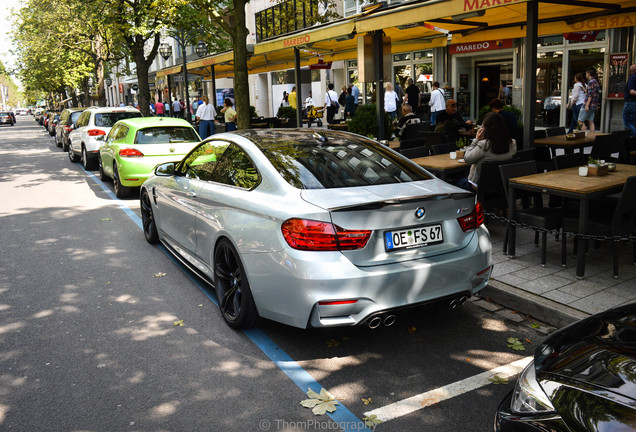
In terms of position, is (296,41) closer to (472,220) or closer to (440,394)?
(472,220)

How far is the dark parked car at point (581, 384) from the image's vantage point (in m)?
2.03

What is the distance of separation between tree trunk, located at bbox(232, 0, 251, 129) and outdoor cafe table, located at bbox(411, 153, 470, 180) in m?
6.27

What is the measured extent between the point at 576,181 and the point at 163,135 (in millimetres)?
7935

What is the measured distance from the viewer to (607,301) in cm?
496

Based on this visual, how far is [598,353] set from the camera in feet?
7.77

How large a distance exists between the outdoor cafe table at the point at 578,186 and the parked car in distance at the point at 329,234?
62.0 inches

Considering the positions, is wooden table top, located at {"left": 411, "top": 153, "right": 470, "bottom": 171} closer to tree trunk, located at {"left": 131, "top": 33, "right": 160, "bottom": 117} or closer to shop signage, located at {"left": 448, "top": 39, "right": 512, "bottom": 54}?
shop signage, located at {"left": 448, "top": 39, "right": 512, "bottom": 54}

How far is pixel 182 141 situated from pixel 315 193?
25.5 feet

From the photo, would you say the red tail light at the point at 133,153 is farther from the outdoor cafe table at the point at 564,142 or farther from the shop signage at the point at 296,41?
the outdoor cafe table at the point at 564,142

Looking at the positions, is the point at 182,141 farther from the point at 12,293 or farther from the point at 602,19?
the point at 602,19

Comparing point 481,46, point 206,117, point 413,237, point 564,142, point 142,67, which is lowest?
point 413,237

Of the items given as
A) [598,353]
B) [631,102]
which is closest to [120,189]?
[598,353]

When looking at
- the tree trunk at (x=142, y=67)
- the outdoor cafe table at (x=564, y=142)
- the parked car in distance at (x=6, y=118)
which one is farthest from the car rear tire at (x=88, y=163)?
the parked car in distance at (x=6, y=118)

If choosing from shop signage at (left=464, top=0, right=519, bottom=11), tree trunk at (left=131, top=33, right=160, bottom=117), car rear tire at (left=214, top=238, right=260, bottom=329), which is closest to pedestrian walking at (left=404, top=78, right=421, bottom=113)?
tree trunk at (left=131, top=33, right=160, bottom=117)
